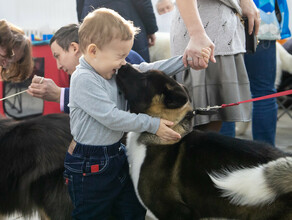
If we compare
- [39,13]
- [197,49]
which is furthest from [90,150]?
[39,13]

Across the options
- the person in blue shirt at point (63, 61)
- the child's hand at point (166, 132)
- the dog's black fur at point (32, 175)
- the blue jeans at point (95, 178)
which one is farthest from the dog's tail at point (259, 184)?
the person in blue shirt at point (63, 61)

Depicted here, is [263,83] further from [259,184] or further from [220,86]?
[259,184]

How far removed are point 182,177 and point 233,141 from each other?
308 millimetres

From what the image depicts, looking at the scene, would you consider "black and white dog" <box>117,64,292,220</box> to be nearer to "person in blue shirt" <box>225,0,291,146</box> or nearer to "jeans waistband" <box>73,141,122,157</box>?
"jeans waistband" <box>73,141,122,157</box>

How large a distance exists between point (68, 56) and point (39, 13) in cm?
331

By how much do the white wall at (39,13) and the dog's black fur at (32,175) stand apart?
341 centimetres

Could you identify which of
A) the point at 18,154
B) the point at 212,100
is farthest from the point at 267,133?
the point at 18,154

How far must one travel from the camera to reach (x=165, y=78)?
1.76 meters

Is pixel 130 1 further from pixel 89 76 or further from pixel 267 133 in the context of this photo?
pixel 267 133

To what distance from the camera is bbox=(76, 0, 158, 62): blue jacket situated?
263 cm

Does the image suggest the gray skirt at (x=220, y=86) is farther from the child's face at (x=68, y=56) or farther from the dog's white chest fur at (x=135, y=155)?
the child's face at (x=68, y=56)

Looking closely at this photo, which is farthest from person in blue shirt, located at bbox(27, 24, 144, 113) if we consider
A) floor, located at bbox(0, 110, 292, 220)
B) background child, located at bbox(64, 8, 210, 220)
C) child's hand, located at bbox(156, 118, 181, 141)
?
floor, located at bbox(0, 110, 292, 220)

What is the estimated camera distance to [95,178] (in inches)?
68.7

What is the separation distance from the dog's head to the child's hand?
6cm
